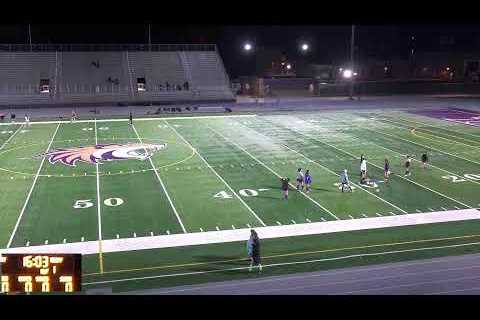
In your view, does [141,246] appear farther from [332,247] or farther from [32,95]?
[32,95]

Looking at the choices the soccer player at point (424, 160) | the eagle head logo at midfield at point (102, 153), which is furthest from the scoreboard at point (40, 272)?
the soccer player at point (424, 160)

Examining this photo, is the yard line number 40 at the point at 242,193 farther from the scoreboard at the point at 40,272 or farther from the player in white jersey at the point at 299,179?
the scoreboard at the point at 40,272

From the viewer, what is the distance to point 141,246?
1641 centimetres

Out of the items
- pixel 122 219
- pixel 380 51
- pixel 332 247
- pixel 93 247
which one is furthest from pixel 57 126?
pixel 380 51

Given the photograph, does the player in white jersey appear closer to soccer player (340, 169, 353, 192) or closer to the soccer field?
the soccer field

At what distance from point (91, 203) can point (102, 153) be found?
9.97 metres

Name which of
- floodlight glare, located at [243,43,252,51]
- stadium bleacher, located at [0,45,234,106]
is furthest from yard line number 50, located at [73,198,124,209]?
floodlight glare, located at [243,43,252,51]

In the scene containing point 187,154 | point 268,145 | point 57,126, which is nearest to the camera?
point 187,154

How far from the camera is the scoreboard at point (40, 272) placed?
28.5 feet

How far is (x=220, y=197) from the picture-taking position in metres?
22.0

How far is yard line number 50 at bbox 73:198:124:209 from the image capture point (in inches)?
815

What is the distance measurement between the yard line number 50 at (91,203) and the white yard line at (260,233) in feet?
13.4
